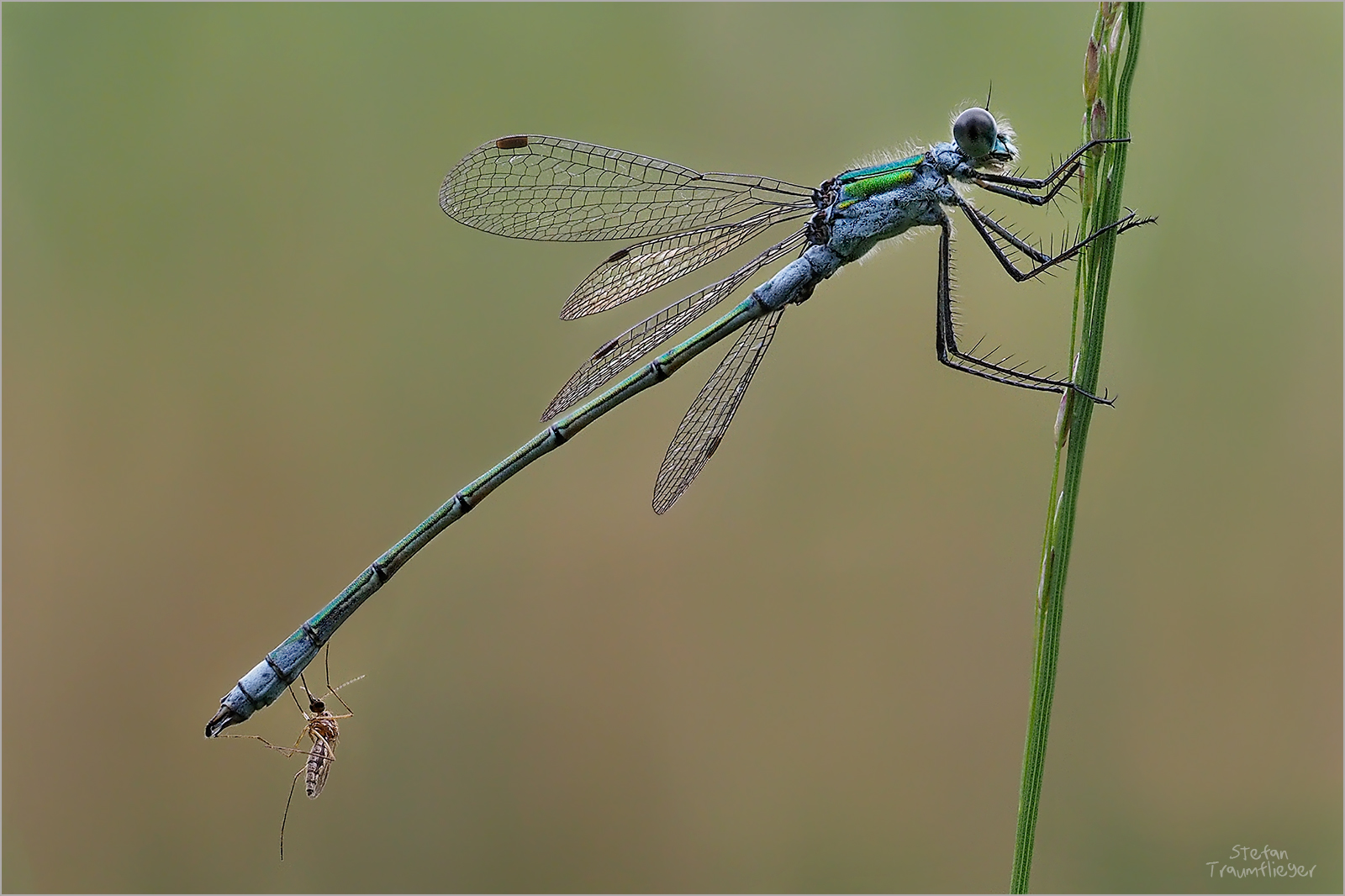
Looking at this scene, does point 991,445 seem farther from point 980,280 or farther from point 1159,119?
point 1159,119

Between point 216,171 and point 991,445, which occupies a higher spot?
point 216,171

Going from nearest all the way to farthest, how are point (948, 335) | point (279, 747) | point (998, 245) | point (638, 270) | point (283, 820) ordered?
point (998, 245)
point (948, 335)
point (638, 270)
point (279, 747)
point (283, 820)

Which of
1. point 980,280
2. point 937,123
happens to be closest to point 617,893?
point 980,280

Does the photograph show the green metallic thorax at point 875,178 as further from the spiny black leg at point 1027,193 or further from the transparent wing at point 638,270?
the transparent wing at point 638,270

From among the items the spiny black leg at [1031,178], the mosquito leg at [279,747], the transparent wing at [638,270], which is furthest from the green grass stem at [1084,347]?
the mosquito leg at [279,747]

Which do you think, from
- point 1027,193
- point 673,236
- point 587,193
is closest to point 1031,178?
point 1027,193

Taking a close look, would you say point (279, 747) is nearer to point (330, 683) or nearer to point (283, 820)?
point (330, 683)
